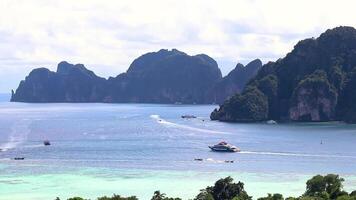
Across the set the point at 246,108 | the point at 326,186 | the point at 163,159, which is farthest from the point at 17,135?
the point at 326,186

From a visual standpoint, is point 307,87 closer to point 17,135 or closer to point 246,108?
point 246,108

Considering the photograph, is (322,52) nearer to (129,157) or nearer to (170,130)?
(170,130)

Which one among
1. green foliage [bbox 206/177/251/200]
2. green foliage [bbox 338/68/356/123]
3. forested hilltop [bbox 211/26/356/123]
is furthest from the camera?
forested hilltop [bbox 211/26/356/123]

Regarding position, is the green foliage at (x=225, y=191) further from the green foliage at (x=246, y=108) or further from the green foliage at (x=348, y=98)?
the green foliage at (x=246, y=108)

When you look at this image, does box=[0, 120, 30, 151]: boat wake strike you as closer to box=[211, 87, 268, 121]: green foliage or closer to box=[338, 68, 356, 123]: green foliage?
box=[211, 87, 268, 121]: green foliage

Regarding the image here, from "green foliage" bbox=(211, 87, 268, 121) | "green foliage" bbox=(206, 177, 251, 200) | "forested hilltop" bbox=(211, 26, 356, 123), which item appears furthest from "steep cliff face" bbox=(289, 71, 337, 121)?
"green foliage" bbox=(206, 177, 251, 200)

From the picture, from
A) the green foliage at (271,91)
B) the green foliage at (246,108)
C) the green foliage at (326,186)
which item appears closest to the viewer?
the green foliage at (326,186)

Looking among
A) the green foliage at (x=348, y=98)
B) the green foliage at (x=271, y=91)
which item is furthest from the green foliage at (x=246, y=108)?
the green foliage at (x=348, y=98)
